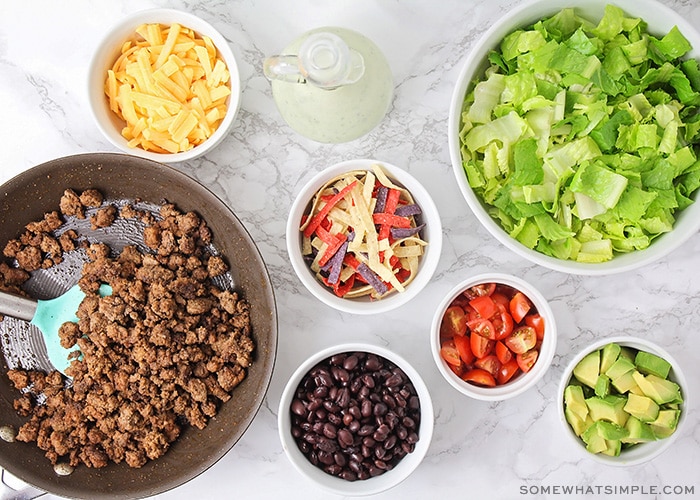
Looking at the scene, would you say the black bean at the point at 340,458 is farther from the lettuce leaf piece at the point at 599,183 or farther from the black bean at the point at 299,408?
the lettuce leaf piece at the point at 599,183

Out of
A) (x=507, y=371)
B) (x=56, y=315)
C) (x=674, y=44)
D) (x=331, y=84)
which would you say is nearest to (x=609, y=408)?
(x=507, y=371)

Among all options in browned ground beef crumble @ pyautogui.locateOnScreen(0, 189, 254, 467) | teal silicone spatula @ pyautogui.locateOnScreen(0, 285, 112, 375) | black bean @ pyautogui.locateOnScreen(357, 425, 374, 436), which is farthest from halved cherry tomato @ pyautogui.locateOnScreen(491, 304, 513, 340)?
teal silicone spatula @ pyautogui.locateOnScreen(0, 285, 112, 375)

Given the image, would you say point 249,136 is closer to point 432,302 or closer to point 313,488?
point 432,302

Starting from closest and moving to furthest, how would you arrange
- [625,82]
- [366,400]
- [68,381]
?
[625,82]
[366,400]
[68,381]

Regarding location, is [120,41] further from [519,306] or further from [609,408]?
[609,408]

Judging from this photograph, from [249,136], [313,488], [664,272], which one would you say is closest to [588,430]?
[664,272]

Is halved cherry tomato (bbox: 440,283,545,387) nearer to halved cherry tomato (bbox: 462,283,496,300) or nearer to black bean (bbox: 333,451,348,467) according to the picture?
halved cherry tomato (bbox: 462,283,496,300)
